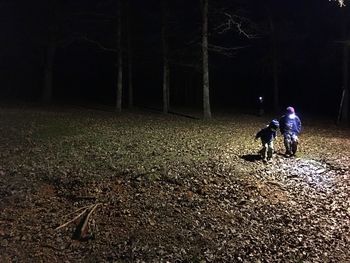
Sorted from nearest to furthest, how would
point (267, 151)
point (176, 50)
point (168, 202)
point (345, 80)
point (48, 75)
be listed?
point (168, 202) → point (267, 151) → point (345, 80) → point (176, 50) → point (48, 75)

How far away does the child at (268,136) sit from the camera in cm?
1471

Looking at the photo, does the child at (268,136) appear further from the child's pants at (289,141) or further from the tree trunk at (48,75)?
the tree trunk at (48,75)

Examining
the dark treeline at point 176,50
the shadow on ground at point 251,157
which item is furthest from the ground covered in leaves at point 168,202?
the dark treeline at point 176,50

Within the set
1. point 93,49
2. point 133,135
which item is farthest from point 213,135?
point 93,49

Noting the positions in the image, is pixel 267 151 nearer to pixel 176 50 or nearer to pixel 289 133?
pixel 289 133

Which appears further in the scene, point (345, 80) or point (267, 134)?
point (345, 80)

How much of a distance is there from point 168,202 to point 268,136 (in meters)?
5.36

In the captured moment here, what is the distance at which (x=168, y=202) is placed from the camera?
10.9 m

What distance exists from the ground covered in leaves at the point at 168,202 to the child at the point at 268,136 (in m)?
0.41

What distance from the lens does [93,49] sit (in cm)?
5516

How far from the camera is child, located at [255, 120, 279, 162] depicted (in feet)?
48.3

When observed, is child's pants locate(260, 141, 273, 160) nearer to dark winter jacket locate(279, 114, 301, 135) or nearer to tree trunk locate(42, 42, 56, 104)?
dark winter jacket locate(279, 114, 301, 135)

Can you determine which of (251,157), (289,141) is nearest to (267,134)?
(251,157)

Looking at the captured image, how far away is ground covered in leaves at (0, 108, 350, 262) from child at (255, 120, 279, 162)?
409mm
